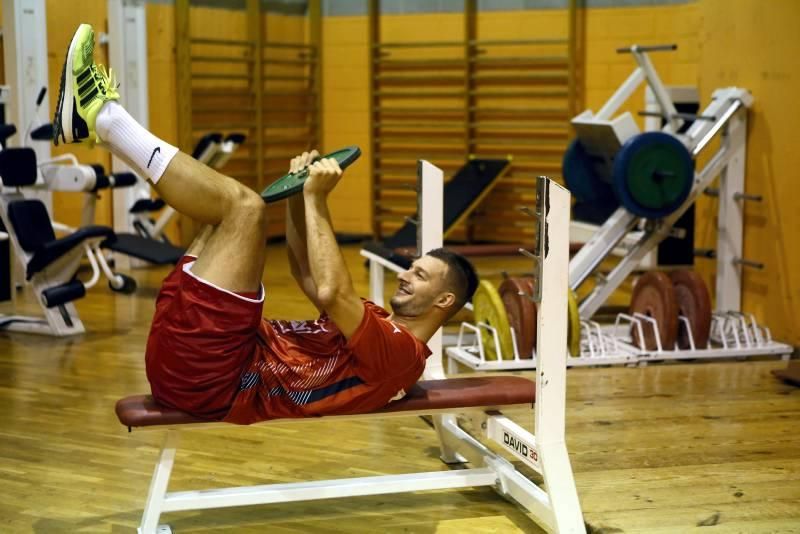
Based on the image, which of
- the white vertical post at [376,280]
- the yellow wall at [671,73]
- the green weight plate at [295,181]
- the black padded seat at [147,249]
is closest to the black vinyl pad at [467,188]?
the yellow wall at [671,73]

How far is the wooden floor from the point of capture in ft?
9.57

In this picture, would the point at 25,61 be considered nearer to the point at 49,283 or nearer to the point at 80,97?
the point at 49,283

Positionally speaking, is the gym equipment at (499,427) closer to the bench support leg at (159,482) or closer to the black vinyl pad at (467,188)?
the bench support leg at (159,482)

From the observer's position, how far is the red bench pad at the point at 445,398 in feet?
8.61

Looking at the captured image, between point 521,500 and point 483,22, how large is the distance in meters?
5.95

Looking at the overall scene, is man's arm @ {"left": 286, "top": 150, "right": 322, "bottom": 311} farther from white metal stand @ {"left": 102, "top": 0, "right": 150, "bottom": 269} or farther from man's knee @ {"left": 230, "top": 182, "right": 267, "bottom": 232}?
white metal stand @ {"left": 102, "top": 0, "right": 150, "bottom": 269}

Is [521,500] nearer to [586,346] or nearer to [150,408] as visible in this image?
[150,408]

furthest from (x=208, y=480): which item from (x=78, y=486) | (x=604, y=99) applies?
(x=604, y=99)

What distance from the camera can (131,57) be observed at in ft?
23.3

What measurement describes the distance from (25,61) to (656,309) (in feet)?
12.2

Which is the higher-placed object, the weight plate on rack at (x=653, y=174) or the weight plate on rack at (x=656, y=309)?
the weight plate on rack at (x=653, y=174)

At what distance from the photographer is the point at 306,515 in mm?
3006

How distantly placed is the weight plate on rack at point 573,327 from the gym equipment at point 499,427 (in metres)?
1.54

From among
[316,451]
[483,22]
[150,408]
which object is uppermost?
[483,22]
